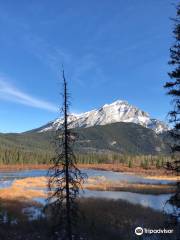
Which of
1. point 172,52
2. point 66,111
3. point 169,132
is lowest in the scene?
point 169,132

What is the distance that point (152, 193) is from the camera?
250ft

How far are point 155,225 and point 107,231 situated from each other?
6.00 meters

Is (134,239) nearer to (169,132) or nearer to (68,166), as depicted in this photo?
(68,166)

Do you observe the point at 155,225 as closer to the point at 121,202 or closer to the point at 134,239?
the point at 134,239

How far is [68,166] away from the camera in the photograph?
24.2 metres

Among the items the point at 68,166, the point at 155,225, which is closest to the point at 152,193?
the point at 155,225

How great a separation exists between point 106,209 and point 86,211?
382 centimetres

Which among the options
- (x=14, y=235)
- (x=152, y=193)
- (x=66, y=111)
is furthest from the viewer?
(x=152, y=193)

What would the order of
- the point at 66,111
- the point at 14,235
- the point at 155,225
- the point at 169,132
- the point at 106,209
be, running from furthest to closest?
1. the point at 106,209
2. the point at 155,225
3. the point at 14,235
4. the point at 66,111
5. the point at 169,132

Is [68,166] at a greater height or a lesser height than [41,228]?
greater

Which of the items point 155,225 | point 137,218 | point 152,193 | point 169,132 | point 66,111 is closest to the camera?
point 169,132

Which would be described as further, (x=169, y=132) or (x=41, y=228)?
(x=41, y=228)

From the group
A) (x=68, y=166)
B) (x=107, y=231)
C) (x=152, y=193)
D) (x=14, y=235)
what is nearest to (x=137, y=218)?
(x=107, y=231)

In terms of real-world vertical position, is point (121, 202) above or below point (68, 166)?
below
